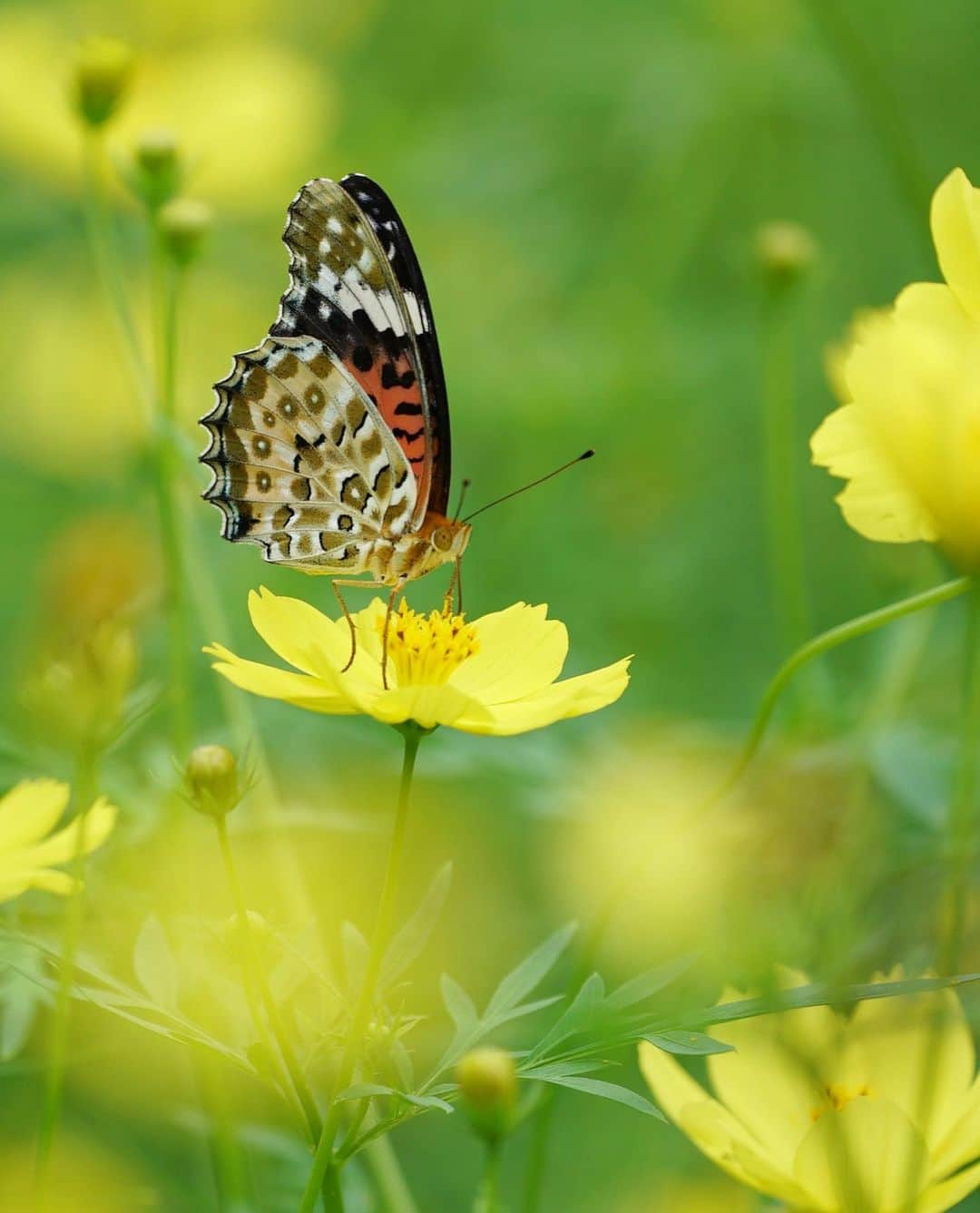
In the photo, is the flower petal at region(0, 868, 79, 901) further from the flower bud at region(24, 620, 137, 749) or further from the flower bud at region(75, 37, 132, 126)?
the flower bud at region(75, 37, 132, 126)

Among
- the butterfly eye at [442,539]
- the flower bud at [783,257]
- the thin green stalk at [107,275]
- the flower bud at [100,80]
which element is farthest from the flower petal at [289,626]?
the flower bud at [783,257]

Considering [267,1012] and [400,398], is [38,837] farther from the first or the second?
[400,398]

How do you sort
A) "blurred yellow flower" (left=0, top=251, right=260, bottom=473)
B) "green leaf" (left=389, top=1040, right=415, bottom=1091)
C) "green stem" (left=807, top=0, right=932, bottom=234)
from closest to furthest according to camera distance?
1. "green leaf" (left=389, top=1040, right=415, bottom=1091)
2. "green stem" (left=807, top=0, right=932, bottom=234)
3. "blurred yellow flower" (left=0, top=251, right=260, bottom=473)

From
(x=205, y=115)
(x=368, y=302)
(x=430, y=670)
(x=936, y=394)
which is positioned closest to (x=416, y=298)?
(x=368, y=302)

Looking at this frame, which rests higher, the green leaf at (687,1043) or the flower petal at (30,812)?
the flower petal at (30,812)

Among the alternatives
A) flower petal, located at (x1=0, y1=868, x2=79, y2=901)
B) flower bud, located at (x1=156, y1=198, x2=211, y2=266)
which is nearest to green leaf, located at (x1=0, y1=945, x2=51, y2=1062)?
flower petal, located at (x1=0, y1=868, x2=79, y2=901)

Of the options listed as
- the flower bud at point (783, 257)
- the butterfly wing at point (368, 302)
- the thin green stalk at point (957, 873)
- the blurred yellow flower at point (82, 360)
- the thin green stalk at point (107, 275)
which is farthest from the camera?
the blurred yellow flower at point (82, 360)

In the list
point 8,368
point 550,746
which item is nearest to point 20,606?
point 8,368

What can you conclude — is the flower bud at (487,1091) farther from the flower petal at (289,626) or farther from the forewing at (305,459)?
the forewing at (305,459)
